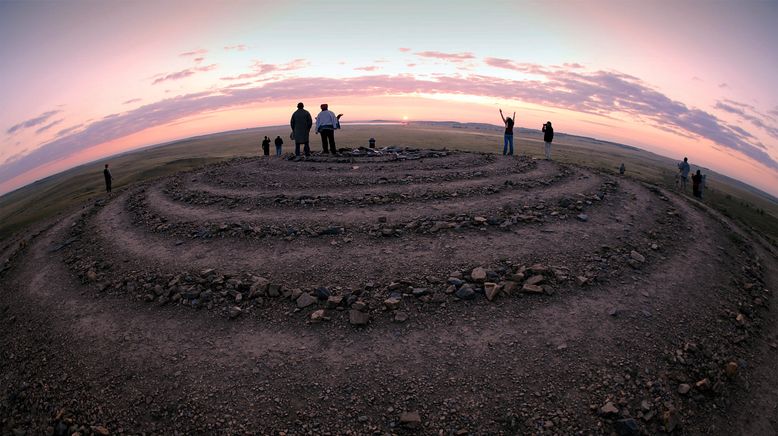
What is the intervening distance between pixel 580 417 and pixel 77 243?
16.4 m

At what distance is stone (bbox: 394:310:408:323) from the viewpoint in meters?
7.55

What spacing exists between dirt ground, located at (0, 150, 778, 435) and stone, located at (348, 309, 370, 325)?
3 cm

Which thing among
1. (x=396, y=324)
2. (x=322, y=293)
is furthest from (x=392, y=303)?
(x=322, y=293)

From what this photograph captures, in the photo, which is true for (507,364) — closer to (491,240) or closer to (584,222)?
(491,240)

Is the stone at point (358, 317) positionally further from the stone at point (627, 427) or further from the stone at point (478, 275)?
the stone at point (627, 427)

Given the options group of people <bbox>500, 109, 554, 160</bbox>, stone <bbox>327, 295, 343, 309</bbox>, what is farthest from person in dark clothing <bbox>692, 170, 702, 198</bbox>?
stone <bbox>327, 295, 343, 309</bbox>

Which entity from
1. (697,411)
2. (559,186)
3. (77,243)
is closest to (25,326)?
(77,243)

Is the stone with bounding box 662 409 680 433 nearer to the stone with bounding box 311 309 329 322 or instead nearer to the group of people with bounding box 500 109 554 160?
the stone with bounding box 311 309 329 322

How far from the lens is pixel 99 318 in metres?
8.52

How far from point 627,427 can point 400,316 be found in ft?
13.4

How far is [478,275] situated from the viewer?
8.84 metres

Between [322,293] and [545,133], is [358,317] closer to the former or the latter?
[322,293]

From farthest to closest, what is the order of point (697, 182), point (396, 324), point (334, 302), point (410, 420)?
point (697, 182)
point (334, 302)
point (396, 324)
point (410, 420)

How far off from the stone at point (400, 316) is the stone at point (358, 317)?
1.90 ft
